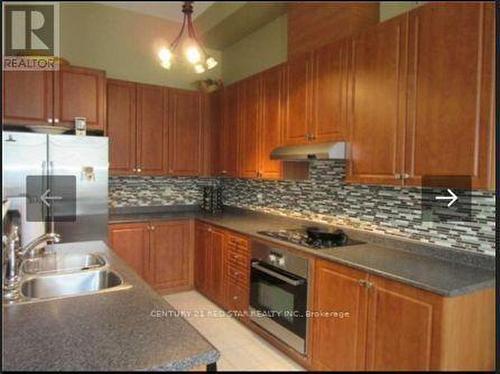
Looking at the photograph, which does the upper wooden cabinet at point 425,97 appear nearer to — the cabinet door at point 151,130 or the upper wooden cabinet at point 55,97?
the cabinet door at point 151,130

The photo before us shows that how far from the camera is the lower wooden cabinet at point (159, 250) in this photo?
3465 mm

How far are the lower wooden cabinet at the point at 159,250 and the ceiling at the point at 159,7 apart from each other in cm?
226

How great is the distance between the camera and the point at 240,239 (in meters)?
3.00

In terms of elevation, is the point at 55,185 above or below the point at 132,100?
below

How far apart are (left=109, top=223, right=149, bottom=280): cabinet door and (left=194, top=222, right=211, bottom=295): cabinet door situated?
515mm

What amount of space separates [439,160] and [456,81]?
1.29 ft

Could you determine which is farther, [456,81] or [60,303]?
[456,81]

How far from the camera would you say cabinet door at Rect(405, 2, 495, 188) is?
1.64 meters

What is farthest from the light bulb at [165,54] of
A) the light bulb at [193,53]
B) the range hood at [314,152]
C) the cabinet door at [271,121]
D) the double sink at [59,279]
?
the double sink at [59,279]

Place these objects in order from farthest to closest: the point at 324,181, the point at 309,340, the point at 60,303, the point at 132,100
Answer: the point at 132,100 < the point at 324,181 < the point at 309,340 < the point at 60,303

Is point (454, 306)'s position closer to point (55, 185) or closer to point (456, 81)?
point (456, 81)

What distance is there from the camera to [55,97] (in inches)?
124

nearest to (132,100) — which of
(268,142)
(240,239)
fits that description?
(268,142)

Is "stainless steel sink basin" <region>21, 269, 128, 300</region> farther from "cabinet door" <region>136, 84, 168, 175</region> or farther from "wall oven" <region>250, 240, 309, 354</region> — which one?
"cabinet door" <region>136, 84, 168, 175</region>
